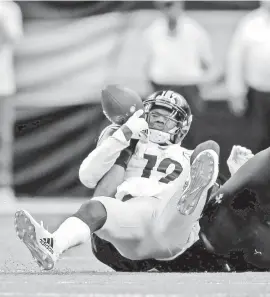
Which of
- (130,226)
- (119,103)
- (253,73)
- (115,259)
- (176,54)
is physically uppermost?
(119,103)

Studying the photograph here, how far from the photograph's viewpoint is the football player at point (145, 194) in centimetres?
556

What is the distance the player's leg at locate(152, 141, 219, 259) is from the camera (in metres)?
5.54

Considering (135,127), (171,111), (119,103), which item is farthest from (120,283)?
(171,111)

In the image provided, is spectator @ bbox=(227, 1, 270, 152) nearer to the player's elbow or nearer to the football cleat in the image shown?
the player's elbow

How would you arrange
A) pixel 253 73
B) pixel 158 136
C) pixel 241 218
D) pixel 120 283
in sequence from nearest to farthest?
pixel 120 283 < pixel 241 218 < pixel 158 136 < pixel 253 73

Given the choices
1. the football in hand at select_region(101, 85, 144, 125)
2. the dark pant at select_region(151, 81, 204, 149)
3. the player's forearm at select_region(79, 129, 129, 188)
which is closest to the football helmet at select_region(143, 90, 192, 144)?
the football in hand at select_region(101, 85, 144, 125)

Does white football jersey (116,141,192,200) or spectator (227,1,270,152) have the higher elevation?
white football jersey (116,141,192,200)

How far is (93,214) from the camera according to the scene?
224 inches

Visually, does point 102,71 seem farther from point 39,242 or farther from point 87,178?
point 39,242

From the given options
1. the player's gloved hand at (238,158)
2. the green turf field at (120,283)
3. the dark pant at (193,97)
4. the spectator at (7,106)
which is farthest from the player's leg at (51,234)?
the spectator at (7,106)

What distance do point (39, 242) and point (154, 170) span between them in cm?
103

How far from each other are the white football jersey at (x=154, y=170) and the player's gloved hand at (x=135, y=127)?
8.0 inches

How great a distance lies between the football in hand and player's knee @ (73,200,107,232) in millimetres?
668

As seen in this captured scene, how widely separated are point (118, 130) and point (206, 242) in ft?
2.60
